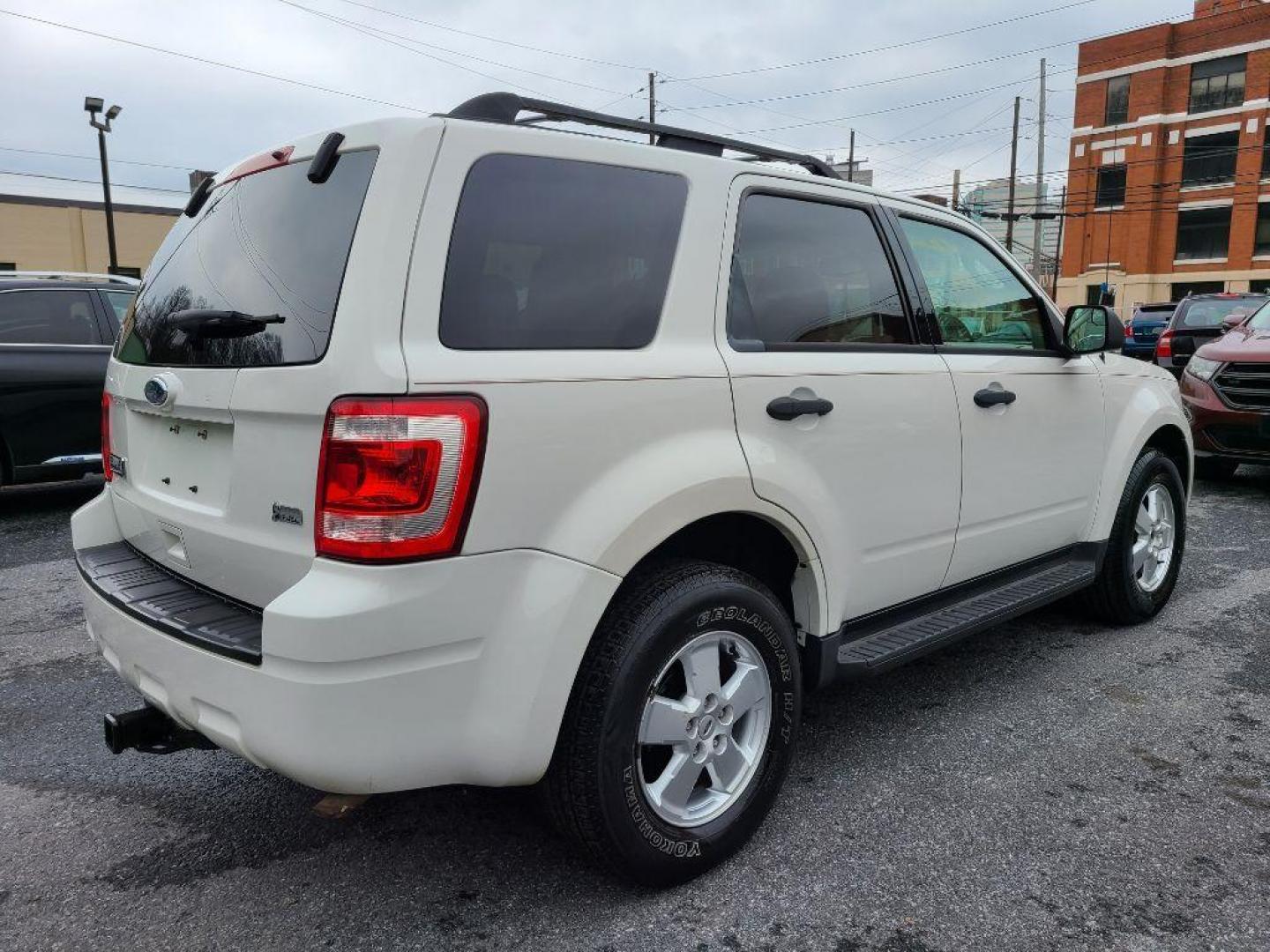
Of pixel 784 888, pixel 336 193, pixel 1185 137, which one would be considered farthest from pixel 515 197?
pixel 1185 137

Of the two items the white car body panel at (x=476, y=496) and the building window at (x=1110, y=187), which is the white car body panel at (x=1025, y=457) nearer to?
the white car body panel at (x=476, y=496)

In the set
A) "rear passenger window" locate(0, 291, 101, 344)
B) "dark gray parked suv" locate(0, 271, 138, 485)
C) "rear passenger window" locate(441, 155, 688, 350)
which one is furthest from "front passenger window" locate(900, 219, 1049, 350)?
"rear passenger window" locate(0, 291, 101, 344)

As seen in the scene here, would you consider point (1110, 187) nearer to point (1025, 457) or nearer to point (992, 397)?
point (1025, 457)

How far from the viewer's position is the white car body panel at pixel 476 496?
76.0 inches

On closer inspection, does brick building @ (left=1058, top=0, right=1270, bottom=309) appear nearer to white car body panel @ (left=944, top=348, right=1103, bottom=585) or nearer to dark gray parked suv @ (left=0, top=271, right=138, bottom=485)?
white car body panel @ (left=944, top=348, right=1103, bottom=585)

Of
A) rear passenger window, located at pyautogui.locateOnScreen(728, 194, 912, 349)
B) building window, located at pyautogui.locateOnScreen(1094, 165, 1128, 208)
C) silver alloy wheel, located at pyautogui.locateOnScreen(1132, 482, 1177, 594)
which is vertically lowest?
silver alloy wheel, located at pyautogui.locateOnScreen(1132, 482, 1177, 594)

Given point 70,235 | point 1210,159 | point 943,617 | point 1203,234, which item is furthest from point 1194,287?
point 943,617

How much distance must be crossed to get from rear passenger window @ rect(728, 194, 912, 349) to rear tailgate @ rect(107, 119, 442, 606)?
976 mm

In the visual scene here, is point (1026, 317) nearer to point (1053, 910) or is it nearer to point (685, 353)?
point (685, 353)

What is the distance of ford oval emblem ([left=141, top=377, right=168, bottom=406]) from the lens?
241cm

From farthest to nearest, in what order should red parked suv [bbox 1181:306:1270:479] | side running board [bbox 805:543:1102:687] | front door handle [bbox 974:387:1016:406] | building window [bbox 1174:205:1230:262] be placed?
building window [bbox 1174:205:1230:262] < red parked suv [bbox 1181:306:1270:479] < front door handle [bbox 974:387:1016:406] < side running board [bbox 805:543:1102:687]

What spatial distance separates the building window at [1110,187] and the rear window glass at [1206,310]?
115 feet

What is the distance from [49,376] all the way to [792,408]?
20.3 feet

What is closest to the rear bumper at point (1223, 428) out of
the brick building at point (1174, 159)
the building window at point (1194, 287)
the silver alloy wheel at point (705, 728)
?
the silver alloy wheel at point (705, 728)
